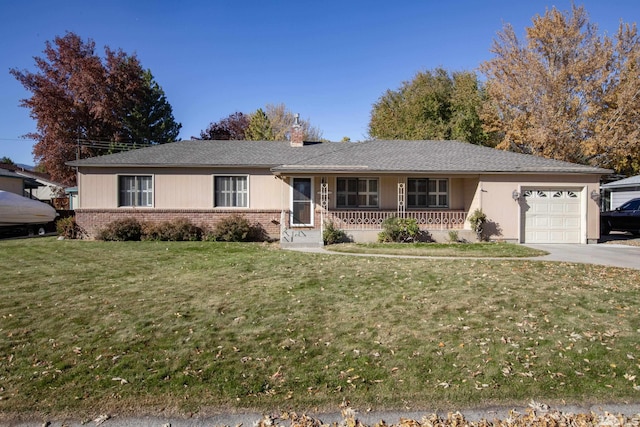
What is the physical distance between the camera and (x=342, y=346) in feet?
14.7

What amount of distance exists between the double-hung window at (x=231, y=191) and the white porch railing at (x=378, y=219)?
3.76 metres

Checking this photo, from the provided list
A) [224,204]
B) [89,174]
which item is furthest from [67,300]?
[89,174]

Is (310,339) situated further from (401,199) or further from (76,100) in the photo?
(76,100)

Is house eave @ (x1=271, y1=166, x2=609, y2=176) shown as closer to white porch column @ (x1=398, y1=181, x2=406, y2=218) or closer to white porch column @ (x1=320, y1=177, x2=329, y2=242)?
white porch column @ (x1=320, y1=177, x2=329, y2=242)

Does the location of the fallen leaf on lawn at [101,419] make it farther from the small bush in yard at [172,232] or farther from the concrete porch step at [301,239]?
the small bush in yard at [172,232]

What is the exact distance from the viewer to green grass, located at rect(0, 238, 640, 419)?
11.2ft

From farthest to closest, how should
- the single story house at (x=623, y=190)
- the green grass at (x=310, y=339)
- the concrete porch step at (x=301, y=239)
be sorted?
the single story house at (x=623, y=190) → the concrete porch step at (x=301, y=239) → the green grass at (x=310, y=339)

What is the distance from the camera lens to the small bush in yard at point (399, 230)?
45.8 feet

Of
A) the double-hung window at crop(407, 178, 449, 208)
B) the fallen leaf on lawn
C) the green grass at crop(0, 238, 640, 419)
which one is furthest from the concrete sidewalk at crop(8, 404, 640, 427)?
the double-hung window at crop(407, 178, 449, 208)

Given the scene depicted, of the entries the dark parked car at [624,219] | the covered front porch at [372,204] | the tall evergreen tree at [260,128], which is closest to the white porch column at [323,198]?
the covered front porch at [372,204]

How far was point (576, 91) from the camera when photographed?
2309 cm

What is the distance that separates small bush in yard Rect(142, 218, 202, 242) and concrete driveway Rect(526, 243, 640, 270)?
1237cm

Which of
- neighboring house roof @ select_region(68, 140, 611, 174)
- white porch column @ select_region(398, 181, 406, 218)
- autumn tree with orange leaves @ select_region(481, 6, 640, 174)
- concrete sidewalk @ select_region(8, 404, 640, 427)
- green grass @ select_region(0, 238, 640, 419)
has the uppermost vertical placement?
autumn tree with orange leaves @ select_region(481, 6, 640, 174)

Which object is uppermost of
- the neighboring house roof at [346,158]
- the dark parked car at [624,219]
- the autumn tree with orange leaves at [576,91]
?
the autumn tree with orange leaves at [576,91]
